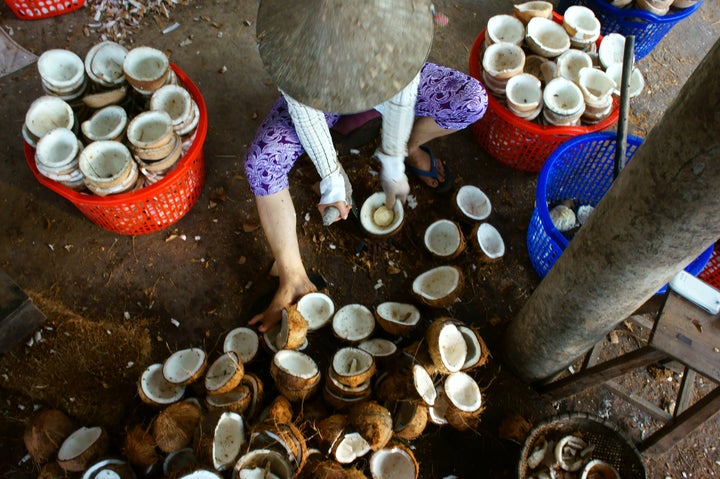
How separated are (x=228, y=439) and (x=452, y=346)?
3.46ft

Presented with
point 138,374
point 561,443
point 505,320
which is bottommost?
A: point 138,374

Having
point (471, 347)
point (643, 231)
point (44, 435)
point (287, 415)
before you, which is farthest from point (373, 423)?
point (44, 435)

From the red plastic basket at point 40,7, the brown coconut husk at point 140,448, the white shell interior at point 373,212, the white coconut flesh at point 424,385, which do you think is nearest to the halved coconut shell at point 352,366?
the white coconut flesh at point 424,385

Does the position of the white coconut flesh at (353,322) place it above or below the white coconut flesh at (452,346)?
below

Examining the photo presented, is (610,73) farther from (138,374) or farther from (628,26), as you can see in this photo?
(138,374)

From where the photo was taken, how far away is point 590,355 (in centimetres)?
246

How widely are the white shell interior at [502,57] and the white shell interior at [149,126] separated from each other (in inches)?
70.4

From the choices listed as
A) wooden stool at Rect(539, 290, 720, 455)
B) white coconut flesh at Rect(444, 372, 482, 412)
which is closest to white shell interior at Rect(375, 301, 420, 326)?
white coconut flesh at Rect(444, 372, 482, 412)

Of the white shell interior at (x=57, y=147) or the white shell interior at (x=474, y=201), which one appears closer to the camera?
the white shell interior at (x=57, y=147)

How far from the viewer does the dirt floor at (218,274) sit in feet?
8.38

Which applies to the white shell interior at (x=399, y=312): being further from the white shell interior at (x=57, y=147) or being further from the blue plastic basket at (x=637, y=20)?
the blue plastic basket at (x=637, y=20)

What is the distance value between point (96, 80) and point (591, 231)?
2.53 m

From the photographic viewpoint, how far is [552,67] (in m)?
3.04

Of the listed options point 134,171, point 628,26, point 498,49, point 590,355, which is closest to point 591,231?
point 590,355
